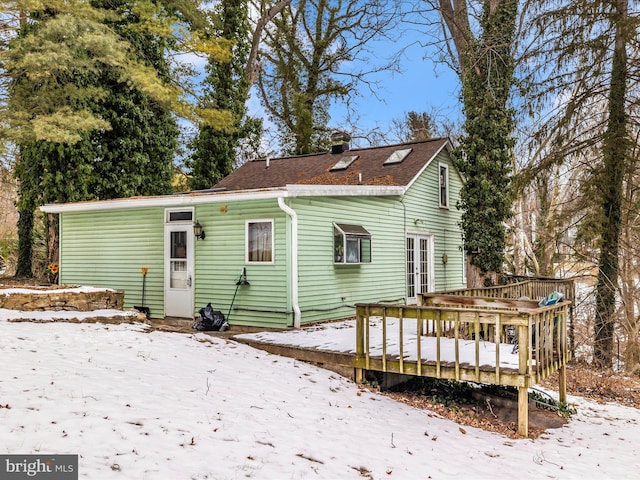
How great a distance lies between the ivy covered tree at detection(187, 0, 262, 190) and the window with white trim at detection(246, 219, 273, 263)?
38.6 feet

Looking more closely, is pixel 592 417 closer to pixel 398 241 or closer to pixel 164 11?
pixel 398 241

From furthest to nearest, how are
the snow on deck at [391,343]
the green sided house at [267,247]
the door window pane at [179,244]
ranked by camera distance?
1. the door window pane at [179,244]
2. the green sided house at [267,247]
3. the snow on deck at [391,343]

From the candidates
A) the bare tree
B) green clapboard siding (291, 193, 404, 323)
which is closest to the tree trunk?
green clapboard siding (291, 193, 404, 323)

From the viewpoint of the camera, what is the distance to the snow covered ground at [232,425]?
411 centimetres

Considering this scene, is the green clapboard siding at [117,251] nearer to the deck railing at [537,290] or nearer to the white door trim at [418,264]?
the white door trim at [418,264]

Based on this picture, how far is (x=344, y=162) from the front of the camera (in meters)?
16.7

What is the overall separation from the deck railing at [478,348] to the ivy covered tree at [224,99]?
606 inches

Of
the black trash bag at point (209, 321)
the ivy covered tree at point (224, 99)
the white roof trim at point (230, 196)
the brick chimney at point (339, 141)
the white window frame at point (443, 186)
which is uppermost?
the ivy covered tree at point (224, 99)

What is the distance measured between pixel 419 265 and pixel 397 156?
139 inches

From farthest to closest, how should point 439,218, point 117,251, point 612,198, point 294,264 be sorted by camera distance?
1. point 439,218
2. point 117,251
3. point 612,198
4. point 294,264

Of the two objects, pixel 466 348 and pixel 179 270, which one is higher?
pixel 179 270

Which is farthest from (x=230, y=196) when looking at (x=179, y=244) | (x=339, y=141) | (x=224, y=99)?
(x=224, y=99)
